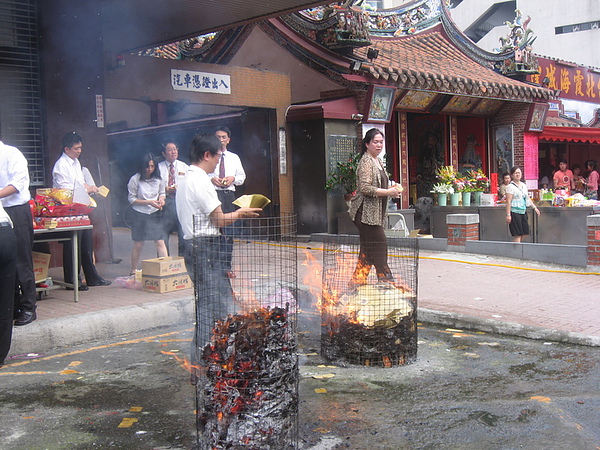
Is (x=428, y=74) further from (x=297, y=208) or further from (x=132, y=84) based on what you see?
(x=132, y=84)

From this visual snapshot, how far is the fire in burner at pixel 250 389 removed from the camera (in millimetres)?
3389

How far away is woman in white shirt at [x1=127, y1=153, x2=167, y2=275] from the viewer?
8516 millimetres

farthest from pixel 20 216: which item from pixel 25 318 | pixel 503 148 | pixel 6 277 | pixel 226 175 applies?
pixel 503 148

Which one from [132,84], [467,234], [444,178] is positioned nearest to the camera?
[132,84]

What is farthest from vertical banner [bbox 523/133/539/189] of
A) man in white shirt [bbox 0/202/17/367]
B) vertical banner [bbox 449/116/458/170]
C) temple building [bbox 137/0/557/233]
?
man in white shirt [bbox 0/202/17/367]

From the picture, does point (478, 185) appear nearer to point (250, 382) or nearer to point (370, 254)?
point (370, 254)

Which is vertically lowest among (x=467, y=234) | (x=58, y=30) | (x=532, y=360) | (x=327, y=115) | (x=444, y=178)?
(x=532, y=360)

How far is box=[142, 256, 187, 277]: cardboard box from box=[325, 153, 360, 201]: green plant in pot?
5758 millimetres

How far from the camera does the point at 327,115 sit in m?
12.9

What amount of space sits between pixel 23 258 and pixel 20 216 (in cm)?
41

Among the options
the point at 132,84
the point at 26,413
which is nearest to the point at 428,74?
the point at 132,84

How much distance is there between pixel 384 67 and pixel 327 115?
1625 millimetres

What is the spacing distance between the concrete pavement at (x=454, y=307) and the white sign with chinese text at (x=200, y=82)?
3.73m

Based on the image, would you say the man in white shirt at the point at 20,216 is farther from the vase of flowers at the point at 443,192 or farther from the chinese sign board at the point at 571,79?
the chinese sign board at the point at 571,79
